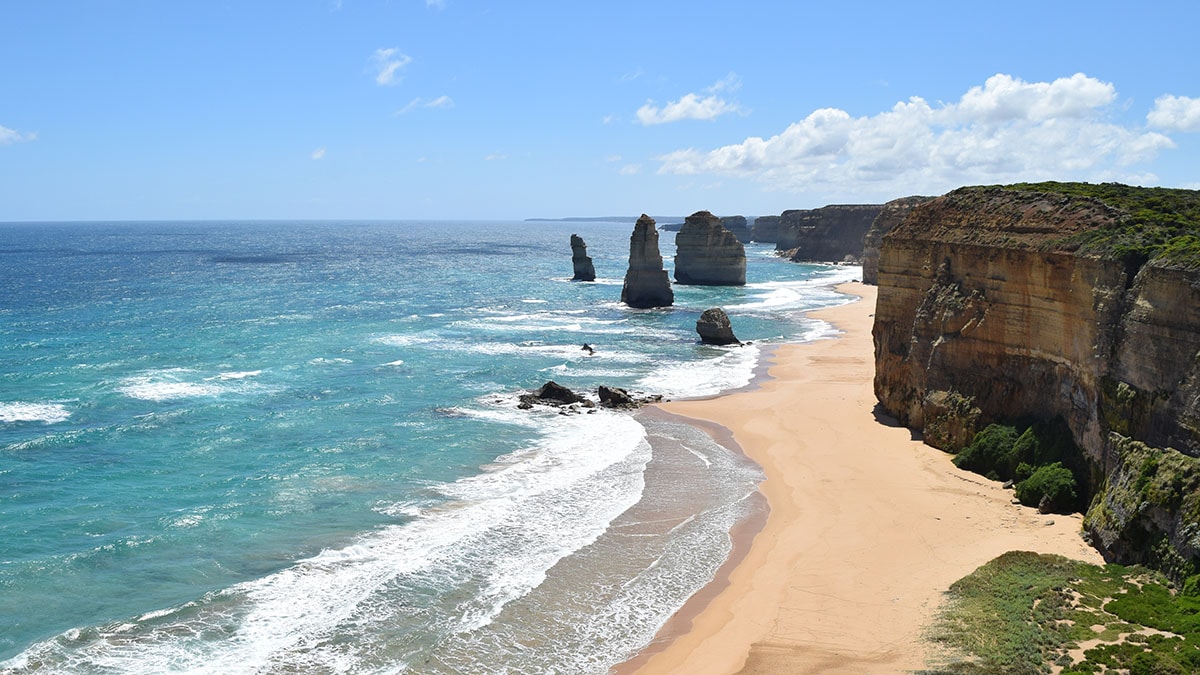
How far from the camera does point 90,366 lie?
159ft

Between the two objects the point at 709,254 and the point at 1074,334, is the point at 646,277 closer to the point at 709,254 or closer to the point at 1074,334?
the point at 709,254

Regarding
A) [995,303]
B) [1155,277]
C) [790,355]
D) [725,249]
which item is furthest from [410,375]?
[725,249]

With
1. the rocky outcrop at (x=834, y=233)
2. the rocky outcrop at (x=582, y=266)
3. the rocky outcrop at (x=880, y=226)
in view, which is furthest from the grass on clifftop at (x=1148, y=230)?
the rocky outcrop at (x=834, y=233)

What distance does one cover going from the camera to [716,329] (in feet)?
195

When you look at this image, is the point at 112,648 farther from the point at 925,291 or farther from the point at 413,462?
the point at 925,291

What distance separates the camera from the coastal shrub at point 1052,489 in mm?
24047

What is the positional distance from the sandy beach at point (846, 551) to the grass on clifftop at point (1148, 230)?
7.25 m

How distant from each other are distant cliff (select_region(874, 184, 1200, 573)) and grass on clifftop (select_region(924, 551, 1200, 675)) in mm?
1337

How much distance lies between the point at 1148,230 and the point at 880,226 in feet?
259

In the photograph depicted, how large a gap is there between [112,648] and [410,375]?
3006 cm

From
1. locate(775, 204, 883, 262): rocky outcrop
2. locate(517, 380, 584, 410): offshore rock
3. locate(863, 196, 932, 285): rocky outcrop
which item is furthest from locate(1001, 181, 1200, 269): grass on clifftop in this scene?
locate(775, 204, 883, 262): rocky outcrop

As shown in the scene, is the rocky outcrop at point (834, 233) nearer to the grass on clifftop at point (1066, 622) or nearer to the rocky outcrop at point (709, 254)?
the rocky outcrop at point (709, 254)

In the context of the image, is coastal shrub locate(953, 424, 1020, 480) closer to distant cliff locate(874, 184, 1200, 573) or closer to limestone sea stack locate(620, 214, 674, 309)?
distant cliff locate(874, 184, 1200, 573)

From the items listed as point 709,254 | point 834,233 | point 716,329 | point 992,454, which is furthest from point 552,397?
point 834,233
